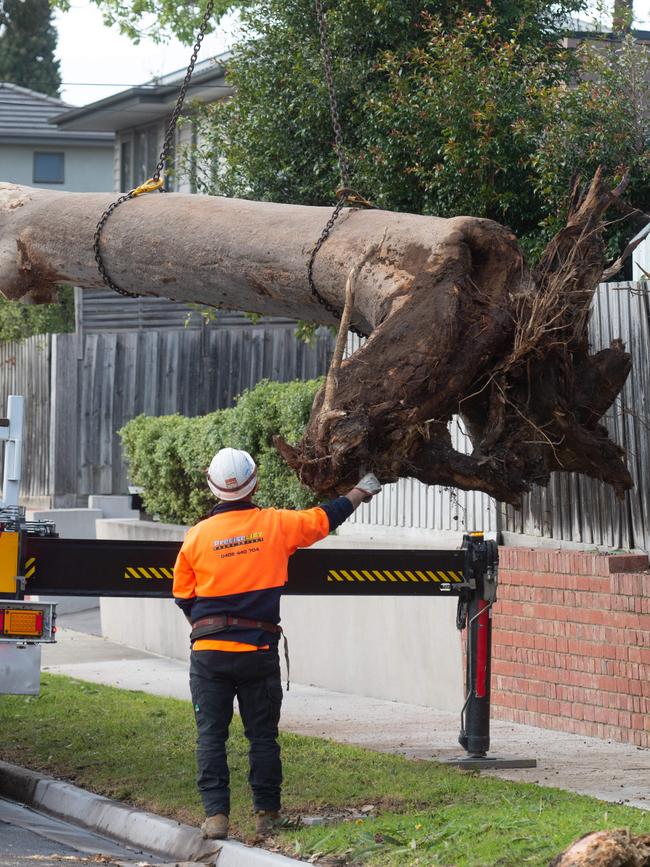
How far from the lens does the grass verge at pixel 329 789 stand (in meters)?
5.82

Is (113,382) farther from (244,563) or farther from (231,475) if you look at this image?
(244,563)

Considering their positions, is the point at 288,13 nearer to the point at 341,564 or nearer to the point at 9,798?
the point at 341,564

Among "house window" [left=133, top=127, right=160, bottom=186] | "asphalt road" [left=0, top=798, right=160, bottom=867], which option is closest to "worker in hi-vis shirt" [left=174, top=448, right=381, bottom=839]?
"asphalt road" [left=0, top=798, right=160, bottom=867]

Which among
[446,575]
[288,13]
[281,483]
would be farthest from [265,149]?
[446,575]

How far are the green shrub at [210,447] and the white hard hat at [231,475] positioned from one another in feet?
17.3

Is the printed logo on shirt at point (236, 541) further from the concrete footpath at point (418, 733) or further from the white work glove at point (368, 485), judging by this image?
the concrete footpath at point (418, 733)

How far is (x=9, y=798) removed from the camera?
8.19 m

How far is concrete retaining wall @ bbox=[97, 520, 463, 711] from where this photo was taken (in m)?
10.3

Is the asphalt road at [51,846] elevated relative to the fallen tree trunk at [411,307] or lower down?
lower down

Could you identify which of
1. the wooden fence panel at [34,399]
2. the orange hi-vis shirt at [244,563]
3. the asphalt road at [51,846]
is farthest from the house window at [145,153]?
the orange hi-vis shirt at [244,563]

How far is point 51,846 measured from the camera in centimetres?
672

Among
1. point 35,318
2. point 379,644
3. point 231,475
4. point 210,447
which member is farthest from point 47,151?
point 231,475

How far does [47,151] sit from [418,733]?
26.3 m

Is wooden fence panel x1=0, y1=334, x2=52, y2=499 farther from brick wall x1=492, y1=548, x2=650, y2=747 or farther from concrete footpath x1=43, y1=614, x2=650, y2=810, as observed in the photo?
brick wall x1=492, y1=548, x2=650, y2=747
